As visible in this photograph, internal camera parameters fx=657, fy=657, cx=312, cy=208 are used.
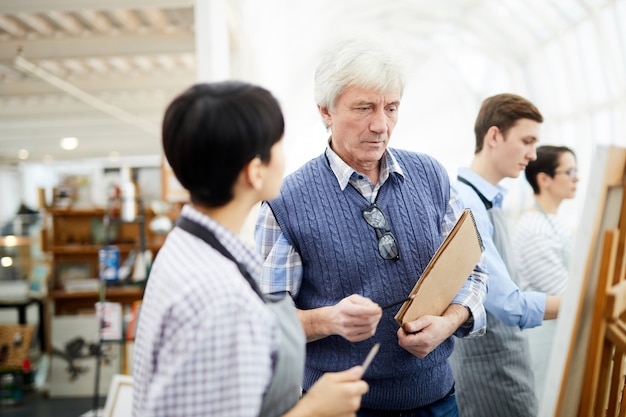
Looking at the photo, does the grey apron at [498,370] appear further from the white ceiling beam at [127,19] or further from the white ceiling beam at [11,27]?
the white ceiling beam at [11,27]

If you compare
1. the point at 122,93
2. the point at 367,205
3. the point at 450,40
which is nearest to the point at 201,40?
the point at 367,205

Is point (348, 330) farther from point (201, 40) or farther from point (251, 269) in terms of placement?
point (201, 40)

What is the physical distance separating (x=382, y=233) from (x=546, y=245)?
42.4 inches

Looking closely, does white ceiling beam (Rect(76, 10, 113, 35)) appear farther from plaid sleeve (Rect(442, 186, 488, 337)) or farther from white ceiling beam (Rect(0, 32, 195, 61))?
plaid sleeve (Rect(442, 186, 488, 337))

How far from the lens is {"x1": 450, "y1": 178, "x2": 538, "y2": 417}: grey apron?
224 centimetres

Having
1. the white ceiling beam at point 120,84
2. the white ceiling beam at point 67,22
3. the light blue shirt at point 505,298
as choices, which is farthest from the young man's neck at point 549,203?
the white ceiling beam at point 120,84

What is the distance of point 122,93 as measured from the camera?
1414cm

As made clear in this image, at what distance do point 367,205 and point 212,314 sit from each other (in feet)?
2.62

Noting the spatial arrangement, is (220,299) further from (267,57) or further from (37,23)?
(37,23)

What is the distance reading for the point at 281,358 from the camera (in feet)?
3.71

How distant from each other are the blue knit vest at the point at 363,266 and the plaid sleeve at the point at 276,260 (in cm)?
2

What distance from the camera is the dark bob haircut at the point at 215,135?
A: 1.12m

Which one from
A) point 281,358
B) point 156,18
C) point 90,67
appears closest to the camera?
point 281,358

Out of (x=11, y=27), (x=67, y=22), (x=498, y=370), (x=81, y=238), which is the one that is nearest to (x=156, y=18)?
(x=67, y=22)
